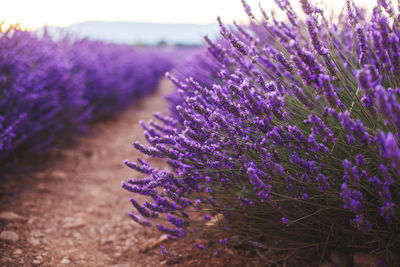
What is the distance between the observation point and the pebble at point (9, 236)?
79.2 inches

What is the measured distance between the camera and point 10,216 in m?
2.27

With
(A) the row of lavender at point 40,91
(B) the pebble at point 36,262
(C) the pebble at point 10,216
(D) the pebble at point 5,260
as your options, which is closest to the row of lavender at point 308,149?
(B) the pebble at point 36,262

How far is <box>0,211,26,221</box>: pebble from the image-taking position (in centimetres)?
223

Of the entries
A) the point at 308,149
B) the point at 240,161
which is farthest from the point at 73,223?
the point at 308,149

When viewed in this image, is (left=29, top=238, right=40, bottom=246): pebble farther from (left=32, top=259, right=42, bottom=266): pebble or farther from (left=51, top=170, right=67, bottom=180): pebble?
(left=51, top=170, right=67, bottom=180): pebble

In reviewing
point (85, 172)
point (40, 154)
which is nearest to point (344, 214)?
point (85, 172)

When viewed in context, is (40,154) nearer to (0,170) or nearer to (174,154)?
(0,170)

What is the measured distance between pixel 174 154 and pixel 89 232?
1.35 metres

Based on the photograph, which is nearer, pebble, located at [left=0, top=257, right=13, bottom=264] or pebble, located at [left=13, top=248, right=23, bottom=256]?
pebble, located at [left=0, top=257, right=13, bottom=264]

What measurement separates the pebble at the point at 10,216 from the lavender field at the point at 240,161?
0.5 inches

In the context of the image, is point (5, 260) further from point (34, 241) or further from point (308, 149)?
point (308, 149)

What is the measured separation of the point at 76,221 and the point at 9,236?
1.66 feet

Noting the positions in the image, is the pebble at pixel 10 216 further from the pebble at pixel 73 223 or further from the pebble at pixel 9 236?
the pebble at pixel 73 223

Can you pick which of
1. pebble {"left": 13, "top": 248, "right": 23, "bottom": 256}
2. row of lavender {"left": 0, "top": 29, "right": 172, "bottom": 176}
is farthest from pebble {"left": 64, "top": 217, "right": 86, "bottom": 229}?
row of lavender {"left": 0, "top": 29, "right": 172, "bottom": 176}
